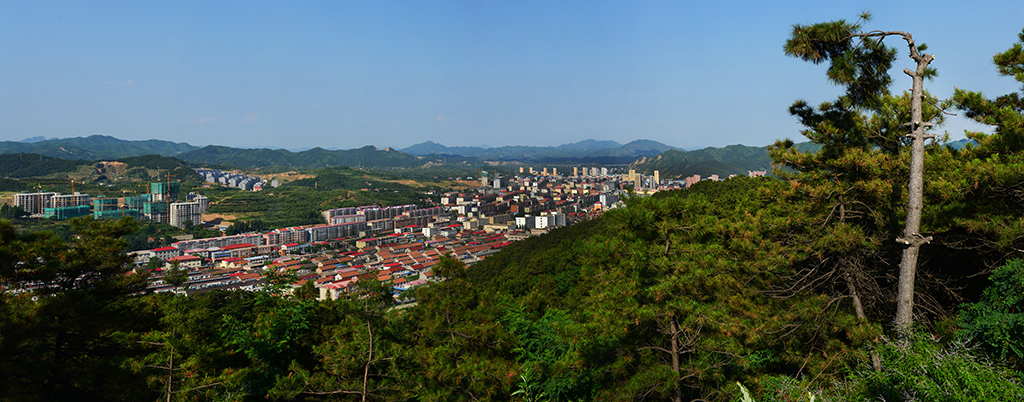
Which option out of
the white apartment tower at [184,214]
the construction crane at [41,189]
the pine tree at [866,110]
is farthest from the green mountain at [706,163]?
the construction crane at [41,189]

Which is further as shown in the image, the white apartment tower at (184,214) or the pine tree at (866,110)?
the white apartment tower at (184,214)

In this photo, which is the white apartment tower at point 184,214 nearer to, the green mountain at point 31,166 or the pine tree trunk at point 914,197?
the green mountain at point 31,166

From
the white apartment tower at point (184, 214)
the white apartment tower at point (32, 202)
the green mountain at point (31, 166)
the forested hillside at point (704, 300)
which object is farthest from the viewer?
the green mountain at point (31, 166)

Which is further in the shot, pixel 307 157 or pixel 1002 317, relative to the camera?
pixel 307 157

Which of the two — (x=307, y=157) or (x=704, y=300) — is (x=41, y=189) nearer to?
(x=704, y=300)

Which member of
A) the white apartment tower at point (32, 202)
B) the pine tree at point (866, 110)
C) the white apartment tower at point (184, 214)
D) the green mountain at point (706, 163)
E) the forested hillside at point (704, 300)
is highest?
the green mountain at point (706, 163)

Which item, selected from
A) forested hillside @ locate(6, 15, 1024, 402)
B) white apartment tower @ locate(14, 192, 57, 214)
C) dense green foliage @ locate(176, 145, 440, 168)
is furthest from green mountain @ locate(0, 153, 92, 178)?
forested hillside @ locate(6, 15, 1024, 402)

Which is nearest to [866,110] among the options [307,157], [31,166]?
[31,166]

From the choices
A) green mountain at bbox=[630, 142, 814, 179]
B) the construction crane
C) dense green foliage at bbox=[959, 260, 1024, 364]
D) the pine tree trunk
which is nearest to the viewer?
dense green foliage at bbox=[959, 260, 1024, 364]

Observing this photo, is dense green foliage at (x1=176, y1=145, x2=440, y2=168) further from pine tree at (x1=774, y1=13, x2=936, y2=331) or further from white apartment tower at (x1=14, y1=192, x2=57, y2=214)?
pine tree at (x1=774, y1=13, x2=936, y2=331)

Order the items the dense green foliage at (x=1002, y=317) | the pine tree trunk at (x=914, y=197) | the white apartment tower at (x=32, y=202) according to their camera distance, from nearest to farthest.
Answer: the dense green foliage at (x=1002, y=317) < the pine tree trunk at (x=914, y=197) < the white apartment tower at (x=32, y=202)

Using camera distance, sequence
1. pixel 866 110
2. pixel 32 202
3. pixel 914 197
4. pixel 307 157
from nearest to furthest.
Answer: pixel 914 197
pixel 866 110
pixel 32 202
pixel 307 157

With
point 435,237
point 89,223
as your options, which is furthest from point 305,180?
point 89,223
